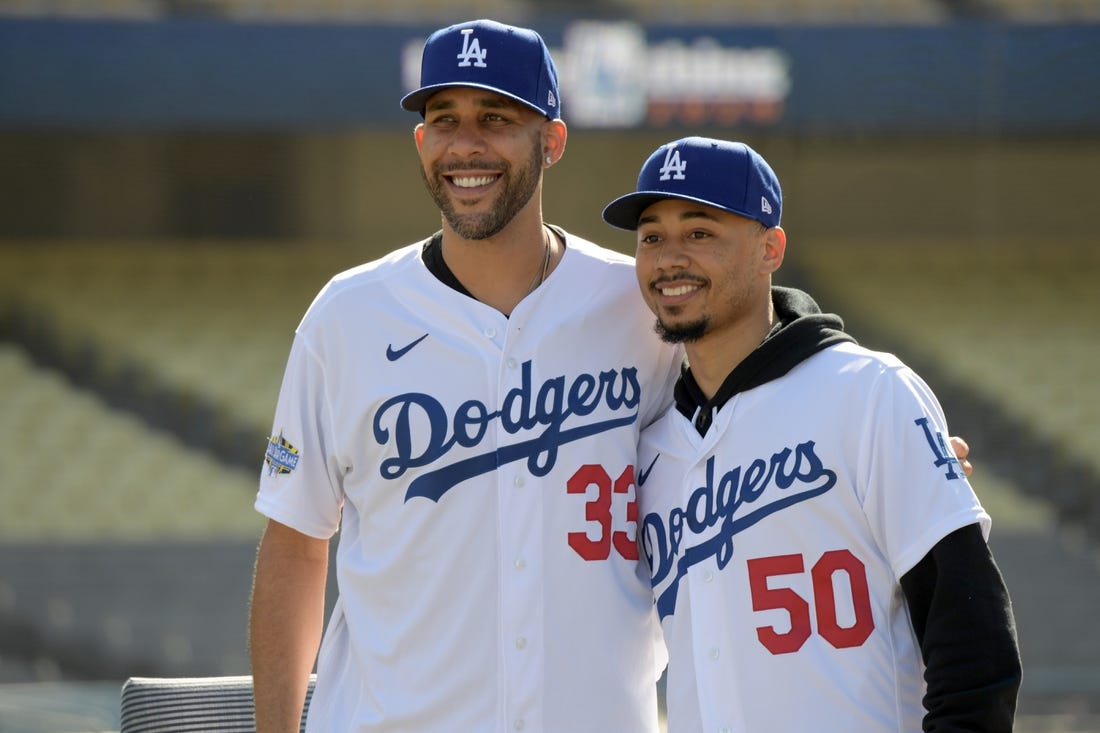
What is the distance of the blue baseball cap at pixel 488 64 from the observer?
8.79 ft

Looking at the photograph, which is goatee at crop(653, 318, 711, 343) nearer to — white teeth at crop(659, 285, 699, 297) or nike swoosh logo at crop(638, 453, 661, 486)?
white teeth at crop(659, 285, 699, 297)

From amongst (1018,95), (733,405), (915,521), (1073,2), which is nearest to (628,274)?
(733,405)

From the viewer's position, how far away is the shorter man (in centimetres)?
235

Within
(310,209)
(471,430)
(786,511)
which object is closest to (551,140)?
(471,430)

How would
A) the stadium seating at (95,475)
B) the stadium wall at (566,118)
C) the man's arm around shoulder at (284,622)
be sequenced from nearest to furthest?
the man's arm around shoulder at (284,622)
the stadium wall at (566,118)
the stadium seating at (95,475)

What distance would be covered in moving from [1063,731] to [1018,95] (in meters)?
5.10

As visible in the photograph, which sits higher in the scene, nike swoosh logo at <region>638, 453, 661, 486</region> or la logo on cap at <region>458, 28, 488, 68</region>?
la logo on cap at <region>458, 28, 488, 68</region>

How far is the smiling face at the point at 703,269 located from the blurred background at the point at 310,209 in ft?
23.8

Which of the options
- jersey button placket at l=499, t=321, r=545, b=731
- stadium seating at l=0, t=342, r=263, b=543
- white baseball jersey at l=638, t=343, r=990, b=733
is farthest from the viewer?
stadium seating at l=0, t=342, r=263, b=543

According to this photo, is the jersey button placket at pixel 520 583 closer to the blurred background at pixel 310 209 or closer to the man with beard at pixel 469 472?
the man with beard at pixel 469 472

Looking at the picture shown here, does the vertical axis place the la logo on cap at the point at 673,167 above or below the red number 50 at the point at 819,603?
above

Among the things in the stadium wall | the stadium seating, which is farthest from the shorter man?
the stadium seating

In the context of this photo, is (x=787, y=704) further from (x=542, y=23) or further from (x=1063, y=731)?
(x=542, y=23)

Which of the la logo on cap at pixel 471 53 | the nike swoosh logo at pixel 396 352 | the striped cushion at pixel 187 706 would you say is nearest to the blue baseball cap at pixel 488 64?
the la logo on cap at pixel 471 53
